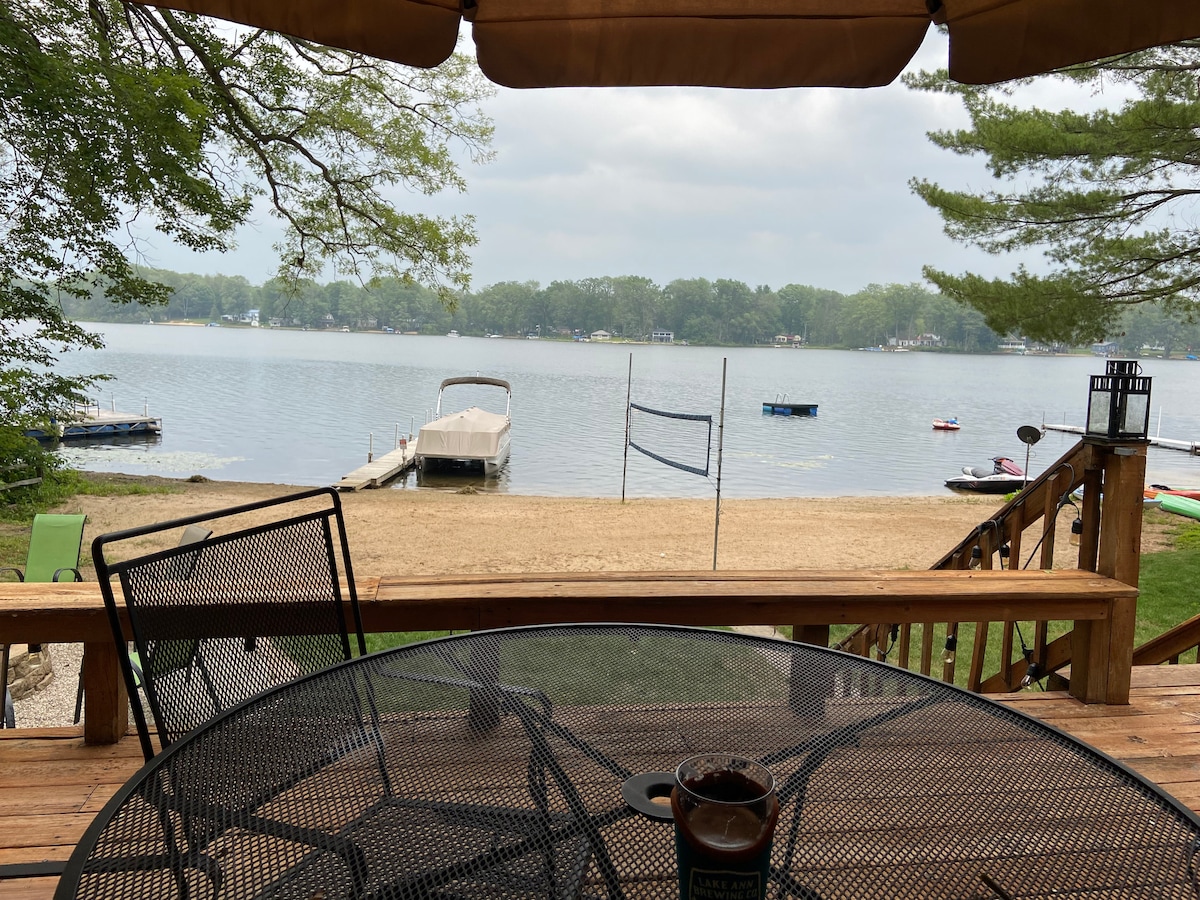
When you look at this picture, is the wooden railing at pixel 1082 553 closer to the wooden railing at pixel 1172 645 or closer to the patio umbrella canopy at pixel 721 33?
the wooden railing at pixel 1172 645

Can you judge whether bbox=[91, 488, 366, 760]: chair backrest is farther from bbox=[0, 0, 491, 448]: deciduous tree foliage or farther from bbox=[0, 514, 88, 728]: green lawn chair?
bbox=[0, 0, 491, 448]: deciduous tree foliage

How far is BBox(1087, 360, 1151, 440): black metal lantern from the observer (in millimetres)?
2406

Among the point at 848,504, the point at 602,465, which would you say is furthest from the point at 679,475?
the point at 848,504

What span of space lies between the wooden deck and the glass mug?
3.86ft

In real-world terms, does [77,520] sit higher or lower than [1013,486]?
higher

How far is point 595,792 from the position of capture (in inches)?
35.7

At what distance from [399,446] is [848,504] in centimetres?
1241

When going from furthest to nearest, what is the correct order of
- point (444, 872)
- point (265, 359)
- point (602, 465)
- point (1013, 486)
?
point (265, 359)
point (602, 465)
point (1013, 486)
point (444, 872)

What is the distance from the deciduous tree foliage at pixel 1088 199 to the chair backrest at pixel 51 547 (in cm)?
835

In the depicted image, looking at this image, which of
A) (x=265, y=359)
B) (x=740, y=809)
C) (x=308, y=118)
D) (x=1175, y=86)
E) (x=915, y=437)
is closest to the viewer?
(x=740, y=809)

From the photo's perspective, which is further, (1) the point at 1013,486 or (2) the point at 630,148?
(2) the point at 630,148

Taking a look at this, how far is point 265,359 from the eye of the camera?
6738cm

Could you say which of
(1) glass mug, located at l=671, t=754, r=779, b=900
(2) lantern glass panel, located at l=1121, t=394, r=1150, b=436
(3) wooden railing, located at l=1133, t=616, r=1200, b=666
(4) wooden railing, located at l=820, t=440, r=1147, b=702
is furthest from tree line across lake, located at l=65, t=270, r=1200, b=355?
(1) glass mug, located at l=671, t=754, r=779, b=900

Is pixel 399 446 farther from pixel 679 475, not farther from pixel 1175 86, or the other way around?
pixel 1175 86
